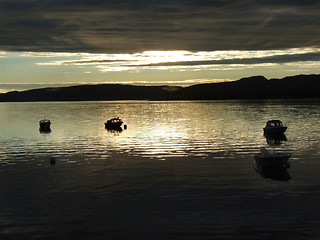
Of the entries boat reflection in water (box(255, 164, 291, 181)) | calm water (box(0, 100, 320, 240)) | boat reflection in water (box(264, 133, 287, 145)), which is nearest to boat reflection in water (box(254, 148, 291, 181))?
boat reflection in water (box(255, 164, 291, 181))

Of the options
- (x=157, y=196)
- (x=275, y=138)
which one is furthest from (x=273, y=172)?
(x=275, y=138)

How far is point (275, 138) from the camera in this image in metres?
82.6

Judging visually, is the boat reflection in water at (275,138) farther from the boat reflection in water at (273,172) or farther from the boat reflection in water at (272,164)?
the boat reflection in water at (273,172)

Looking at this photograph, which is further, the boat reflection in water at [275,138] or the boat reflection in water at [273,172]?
the boat reflection in water at [275,138]

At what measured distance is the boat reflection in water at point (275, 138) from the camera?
252 ft

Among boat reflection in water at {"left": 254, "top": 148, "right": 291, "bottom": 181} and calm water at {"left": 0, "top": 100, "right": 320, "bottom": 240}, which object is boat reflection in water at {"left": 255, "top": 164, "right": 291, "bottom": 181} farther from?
calm water at {"left": 0, "top": 100, "right": 320, "bottom": 240}

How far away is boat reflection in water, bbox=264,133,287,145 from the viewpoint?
7675 centimetres

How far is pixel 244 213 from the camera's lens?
29.0 m

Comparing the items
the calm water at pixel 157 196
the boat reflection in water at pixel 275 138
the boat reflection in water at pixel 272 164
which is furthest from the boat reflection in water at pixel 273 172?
the boat reflection in water at pixel 275 138

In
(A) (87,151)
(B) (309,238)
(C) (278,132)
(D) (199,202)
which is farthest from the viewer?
(C) (278,132)

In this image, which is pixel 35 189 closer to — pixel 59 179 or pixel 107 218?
pixel 59 179

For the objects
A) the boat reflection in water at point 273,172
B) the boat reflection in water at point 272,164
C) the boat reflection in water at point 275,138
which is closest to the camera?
the boat reflection in water at point 273,172

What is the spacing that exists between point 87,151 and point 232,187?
3433 cm

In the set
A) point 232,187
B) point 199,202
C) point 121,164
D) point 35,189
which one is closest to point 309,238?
point 199,202
